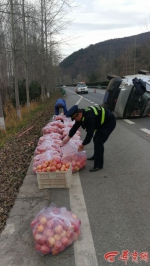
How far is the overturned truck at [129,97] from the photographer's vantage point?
1045cm

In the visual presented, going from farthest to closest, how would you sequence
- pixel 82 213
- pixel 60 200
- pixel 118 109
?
pixel 118 109 < pixel 60 200 < pixel 82 213

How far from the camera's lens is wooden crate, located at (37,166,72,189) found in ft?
13.7

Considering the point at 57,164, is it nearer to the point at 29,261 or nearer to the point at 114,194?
the point at 114,194

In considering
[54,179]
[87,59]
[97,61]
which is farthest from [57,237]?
[87,59]

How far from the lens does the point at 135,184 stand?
4.31 meters

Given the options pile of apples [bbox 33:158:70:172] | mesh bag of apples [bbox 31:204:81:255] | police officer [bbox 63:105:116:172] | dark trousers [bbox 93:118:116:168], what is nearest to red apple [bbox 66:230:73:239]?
mesh bag of apples [bbox 31:204:81:255]

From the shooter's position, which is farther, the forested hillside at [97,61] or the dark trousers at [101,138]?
the forested hillside at [97,61]

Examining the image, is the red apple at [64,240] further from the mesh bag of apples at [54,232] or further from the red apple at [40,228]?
the red apple at [40,228]

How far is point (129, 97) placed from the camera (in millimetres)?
10594

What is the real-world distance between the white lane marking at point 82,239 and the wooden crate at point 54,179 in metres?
0.20

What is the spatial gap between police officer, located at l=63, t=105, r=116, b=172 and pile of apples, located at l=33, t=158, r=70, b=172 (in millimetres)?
506

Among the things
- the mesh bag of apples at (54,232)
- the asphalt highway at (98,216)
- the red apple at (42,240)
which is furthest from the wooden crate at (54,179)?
the red apple at (42,240)

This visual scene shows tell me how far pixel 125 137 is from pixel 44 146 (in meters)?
3.54

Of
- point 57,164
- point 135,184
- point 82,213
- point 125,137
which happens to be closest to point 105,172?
point 135,184
